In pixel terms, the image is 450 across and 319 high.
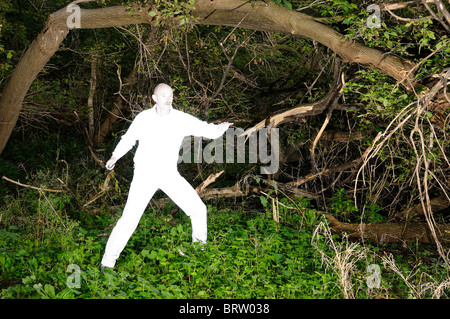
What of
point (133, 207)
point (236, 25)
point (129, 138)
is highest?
point (236, 25)

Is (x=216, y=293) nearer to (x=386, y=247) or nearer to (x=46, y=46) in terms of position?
(x=386, y=247)

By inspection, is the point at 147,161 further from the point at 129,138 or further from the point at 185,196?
the point at 185,196

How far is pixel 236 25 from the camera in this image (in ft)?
21.7

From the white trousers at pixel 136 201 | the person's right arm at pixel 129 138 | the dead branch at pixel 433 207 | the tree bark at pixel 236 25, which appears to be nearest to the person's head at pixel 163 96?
the person's right arm at pixel 129 138

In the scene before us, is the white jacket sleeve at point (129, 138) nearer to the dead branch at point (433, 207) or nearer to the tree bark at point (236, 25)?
the tree bark at point (236, 25)

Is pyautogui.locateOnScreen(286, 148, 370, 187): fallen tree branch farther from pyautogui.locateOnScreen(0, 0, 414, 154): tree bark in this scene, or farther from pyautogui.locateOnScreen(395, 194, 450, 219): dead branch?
pyautogui.locateOnScreen(0, 0, 414, 154): tree bark

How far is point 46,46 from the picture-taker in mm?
7250

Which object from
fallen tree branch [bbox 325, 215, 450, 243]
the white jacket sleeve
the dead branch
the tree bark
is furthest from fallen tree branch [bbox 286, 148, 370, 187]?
the white jacket sleeve

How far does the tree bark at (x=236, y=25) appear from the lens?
239 inches

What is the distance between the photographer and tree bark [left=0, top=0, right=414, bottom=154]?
608cm

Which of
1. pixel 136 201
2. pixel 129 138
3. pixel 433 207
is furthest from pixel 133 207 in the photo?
pixel 433 207

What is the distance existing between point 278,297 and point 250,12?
3580 millimetres

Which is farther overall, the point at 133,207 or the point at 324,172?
the point at 324,172
